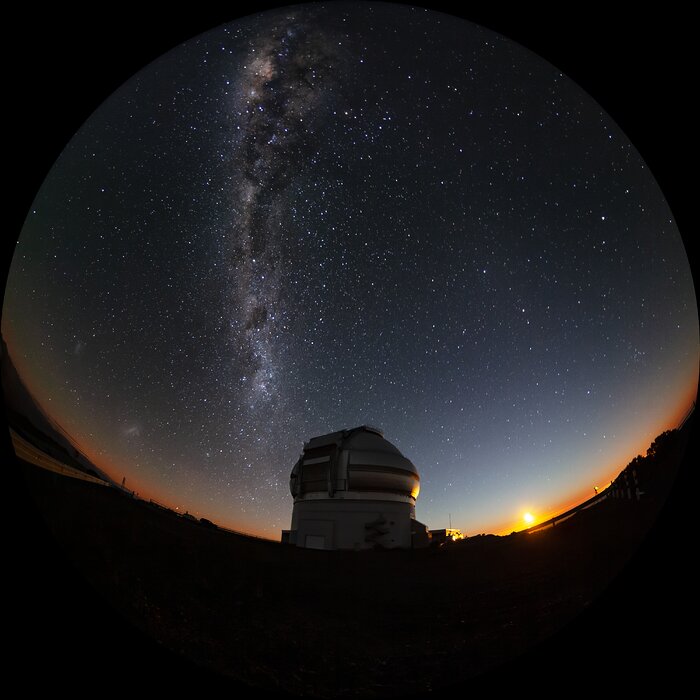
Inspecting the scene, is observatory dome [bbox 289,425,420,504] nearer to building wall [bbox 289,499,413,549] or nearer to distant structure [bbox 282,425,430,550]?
distant structure [bbox 282,425,430,550]

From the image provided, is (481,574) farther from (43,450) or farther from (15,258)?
(15,258)

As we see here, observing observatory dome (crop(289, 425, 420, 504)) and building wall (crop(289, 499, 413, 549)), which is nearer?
building wall (crop(289, 499, 413, 549))

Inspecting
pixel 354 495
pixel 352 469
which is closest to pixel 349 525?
pixel 354 495

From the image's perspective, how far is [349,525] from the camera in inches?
209

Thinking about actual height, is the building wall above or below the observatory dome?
below

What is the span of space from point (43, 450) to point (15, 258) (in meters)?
2.53

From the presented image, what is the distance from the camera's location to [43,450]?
14.4 feet

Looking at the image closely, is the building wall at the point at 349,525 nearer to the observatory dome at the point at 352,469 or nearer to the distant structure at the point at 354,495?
the distant structure at the point at 354,495

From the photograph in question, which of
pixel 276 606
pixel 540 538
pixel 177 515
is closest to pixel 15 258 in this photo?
pixel 177 515

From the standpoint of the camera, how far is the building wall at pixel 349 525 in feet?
15.6

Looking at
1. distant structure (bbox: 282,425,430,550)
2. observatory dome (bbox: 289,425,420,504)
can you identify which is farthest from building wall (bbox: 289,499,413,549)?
observatory dome (bbox: 289,425,420,504)

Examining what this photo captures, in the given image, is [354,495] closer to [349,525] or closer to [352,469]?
[352,469]

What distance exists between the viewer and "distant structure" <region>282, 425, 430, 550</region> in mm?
4820

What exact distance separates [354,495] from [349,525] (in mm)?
764
